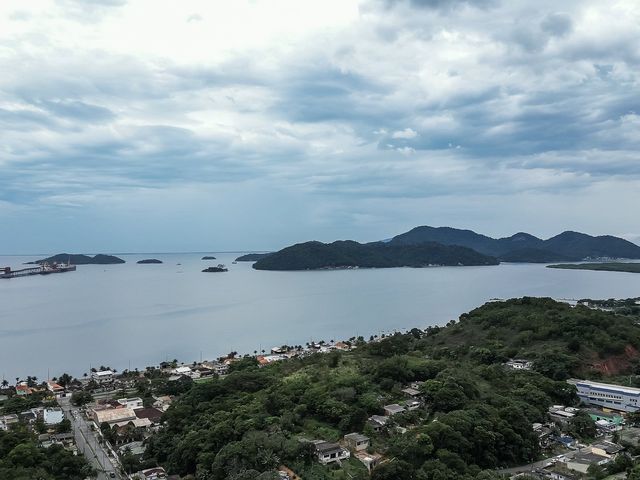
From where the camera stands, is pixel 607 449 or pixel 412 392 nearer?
pixel 607 449

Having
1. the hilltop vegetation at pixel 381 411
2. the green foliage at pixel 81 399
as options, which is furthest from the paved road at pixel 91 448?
the hilltop vegetation at pixel 381 411

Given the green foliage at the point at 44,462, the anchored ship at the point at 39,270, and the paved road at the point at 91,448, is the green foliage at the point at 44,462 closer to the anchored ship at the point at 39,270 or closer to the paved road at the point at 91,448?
the paved road at the point at 91,448

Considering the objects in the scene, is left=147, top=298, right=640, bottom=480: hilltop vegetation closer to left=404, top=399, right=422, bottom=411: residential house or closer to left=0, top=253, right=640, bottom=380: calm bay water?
left=404, top=399, right=422, bottom=411: residential house

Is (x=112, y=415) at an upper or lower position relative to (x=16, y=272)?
lower

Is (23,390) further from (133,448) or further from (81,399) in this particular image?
(133,448)

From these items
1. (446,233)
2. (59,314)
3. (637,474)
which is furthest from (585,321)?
(446,233)

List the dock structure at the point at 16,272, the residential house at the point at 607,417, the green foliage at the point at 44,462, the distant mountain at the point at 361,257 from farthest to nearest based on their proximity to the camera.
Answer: the distant mountain at the point at 361,257 → the dock structure at the point at 16,272 → the residential house at the point at 607,417 → the green foliage at the point at 44,462

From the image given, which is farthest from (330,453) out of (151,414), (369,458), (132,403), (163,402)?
(132,403)
